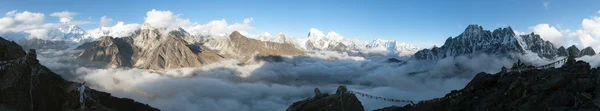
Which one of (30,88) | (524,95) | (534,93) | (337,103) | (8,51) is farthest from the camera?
(337,103)

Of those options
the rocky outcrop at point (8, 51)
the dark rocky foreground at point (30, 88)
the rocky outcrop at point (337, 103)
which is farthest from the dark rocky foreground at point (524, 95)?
the rocky outcrop at point (8, 51)

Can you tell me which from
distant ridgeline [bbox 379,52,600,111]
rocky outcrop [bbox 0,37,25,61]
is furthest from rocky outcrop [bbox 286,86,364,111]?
rocky outcrop [bbox 0,37,25,61]

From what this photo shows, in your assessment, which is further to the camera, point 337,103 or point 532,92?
point 337,103

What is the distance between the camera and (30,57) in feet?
131

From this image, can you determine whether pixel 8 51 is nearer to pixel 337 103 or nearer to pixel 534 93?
pixel 337 103

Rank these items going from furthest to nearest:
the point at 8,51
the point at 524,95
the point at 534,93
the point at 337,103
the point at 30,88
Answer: the point at 337,103 → the point at 8,51 → the point at 524,95 → the point at 534,93 → the point at 30,88

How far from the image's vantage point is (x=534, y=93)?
4978cm

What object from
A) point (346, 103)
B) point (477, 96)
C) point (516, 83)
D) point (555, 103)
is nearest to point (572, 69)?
point (516, 83)

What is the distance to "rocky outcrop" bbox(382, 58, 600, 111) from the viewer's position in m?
41.4

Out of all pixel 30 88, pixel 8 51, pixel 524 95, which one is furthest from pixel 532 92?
pixel 8 51

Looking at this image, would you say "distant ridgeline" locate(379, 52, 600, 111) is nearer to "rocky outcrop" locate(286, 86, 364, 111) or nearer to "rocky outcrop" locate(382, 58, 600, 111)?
"rocky outcrop" locate(382, 58, 600, 111)

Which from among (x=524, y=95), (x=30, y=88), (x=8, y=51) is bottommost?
(x=524, y=95)

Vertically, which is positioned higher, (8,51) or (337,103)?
(8,51)

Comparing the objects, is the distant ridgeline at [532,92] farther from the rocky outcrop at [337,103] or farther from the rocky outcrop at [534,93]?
the rocky outcrop at [337,103]
